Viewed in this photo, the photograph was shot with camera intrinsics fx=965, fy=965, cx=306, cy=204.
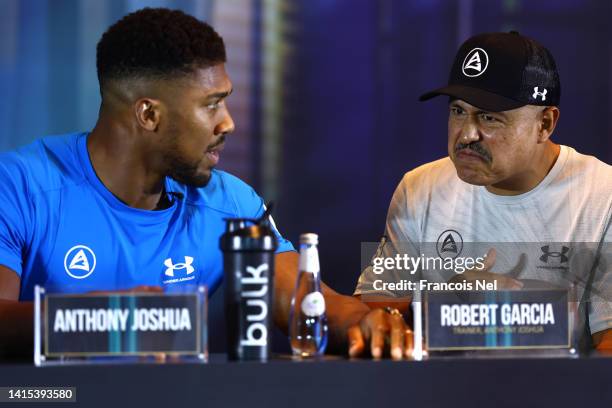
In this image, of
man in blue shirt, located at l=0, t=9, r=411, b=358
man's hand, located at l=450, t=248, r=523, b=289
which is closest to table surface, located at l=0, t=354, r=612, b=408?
man's hand, located at l=450, t=248, r=523, b=289

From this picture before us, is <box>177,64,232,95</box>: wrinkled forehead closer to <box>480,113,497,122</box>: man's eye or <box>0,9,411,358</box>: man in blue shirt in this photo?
<box>0,9,411,358</box>: man in blue shirt

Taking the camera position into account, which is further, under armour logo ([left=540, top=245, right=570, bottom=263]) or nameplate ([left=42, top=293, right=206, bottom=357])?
under armour logo ([left=540, top=245, right=570, bottom=263])

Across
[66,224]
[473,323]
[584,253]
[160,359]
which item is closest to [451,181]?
[584,253]

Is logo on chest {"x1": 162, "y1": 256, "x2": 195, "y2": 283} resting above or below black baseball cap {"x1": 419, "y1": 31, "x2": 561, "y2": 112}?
below

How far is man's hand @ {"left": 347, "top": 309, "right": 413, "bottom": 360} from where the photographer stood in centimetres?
127

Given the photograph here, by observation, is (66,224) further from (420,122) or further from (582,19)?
(582,19)

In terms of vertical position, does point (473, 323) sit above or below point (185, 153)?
below

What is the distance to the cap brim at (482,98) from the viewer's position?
2.10 m

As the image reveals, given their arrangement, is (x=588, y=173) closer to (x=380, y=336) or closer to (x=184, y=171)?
(x=184, y=171)

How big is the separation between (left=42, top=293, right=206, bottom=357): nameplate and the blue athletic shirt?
55 cm

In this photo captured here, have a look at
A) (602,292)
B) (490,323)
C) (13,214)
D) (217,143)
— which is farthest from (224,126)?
(602,292)

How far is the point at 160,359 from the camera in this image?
46.4 inches

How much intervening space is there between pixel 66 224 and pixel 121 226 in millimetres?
106

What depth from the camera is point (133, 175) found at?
1.89 m
